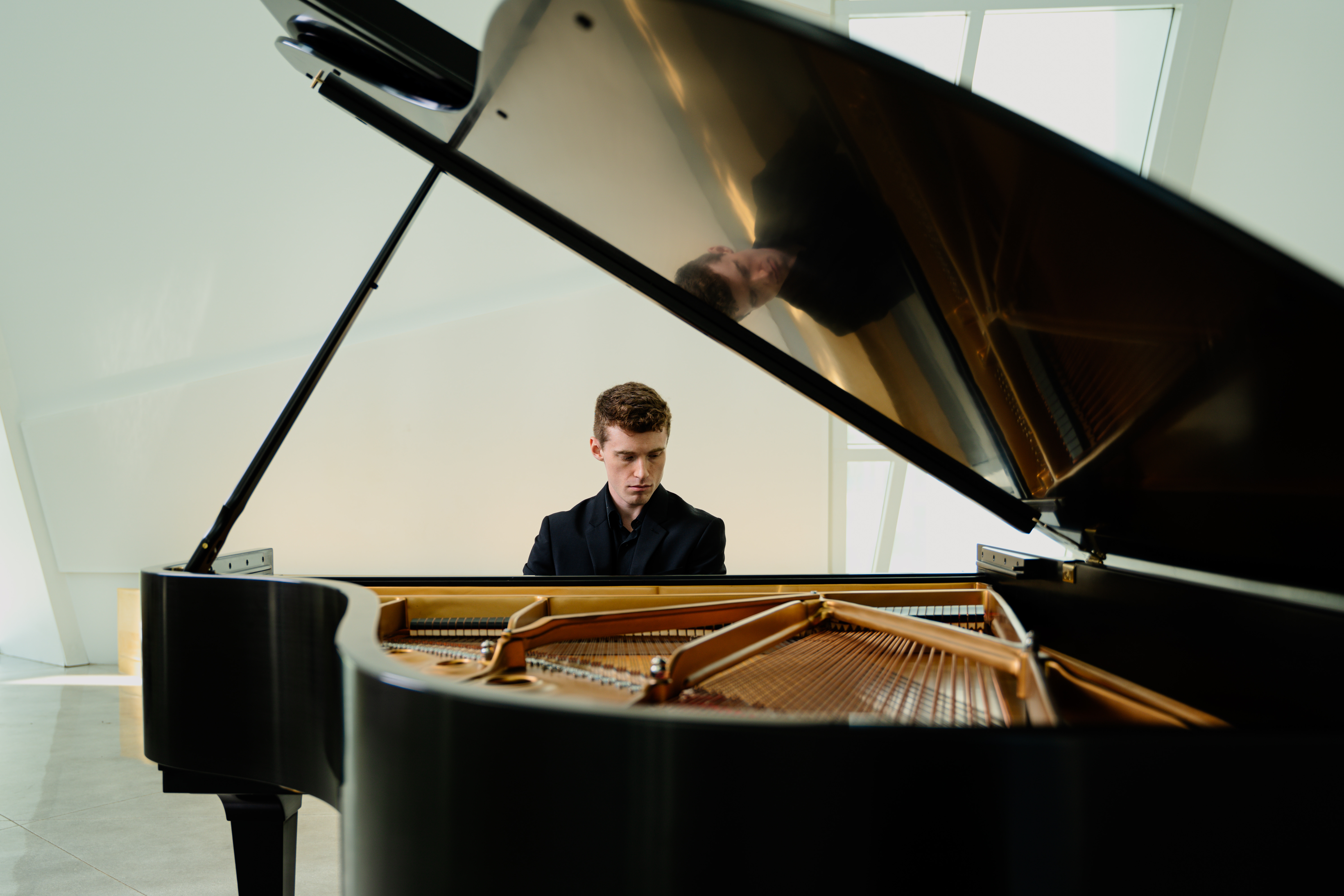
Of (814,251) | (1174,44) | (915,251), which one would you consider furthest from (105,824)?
(1174,44)

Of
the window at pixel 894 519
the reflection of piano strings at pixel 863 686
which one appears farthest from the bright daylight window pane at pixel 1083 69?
the reflection of piano strings at pixel 863 686

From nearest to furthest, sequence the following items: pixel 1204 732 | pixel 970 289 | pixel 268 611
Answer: pixel 1204 732, pixel 970 289, pixel 268 611

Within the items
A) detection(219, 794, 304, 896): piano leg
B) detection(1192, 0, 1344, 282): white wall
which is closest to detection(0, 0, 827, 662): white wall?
detection(1192, 0, 1344, 282): white wall

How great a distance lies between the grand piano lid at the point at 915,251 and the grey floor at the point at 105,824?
82.5 inches

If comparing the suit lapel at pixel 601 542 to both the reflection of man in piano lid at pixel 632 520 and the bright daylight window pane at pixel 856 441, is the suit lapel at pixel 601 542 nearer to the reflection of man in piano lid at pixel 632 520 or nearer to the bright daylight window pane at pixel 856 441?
the reflection of man in piano lid at pixel 632 520

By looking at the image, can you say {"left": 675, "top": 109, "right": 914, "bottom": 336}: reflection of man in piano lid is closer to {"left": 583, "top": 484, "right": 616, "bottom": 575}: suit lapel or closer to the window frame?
{"left": 583, "top": 484, "right": 616, "bottom": 575}: suit lapel

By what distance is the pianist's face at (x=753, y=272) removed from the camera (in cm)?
152

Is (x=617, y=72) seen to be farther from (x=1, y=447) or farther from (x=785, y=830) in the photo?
(x=1, y=447)

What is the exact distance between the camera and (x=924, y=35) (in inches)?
207

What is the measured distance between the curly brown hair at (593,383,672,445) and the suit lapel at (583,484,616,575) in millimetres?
268

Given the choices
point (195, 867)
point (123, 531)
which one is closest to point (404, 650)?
point (195, 867)

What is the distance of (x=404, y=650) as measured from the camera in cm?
162

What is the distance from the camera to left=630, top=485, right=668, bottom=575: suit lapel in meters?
2.81

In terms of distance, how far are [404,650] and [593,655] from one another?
378mm
